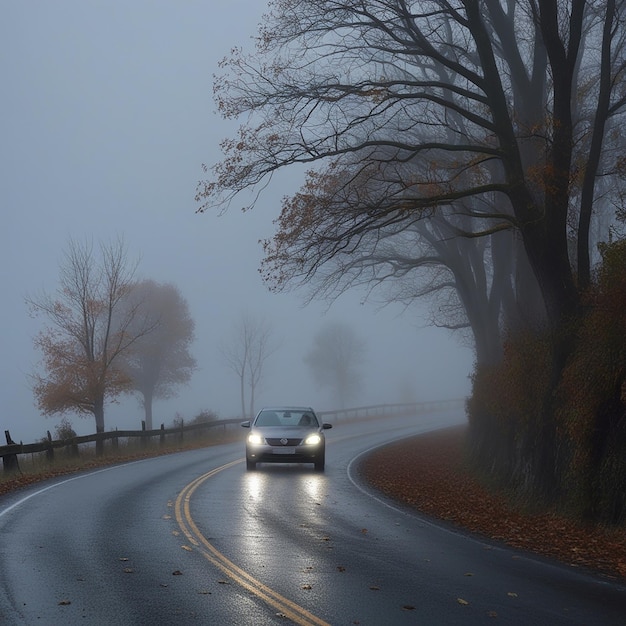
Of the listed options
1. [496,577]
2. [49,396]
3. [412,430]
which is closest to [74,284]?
[49,396]

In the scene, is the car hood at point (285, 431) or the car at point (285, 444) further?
the car hood at point (285, 431)

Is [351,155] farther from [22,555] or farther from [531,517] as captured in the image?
[22,555]

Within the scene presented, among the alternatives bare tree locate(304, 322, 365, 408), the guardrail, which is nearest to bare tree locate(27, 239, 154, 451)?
the guardrail

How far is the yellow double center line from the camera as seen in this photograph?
798cm

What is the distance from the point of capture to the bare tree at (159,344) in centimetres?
6375

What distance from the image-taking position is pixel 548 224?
1673cm

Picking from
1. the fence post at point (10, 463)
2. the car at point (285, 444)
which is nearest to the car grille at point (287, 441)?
the car at point (285, 444)

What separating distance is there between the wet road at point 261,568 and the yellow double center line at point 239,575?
0.02m

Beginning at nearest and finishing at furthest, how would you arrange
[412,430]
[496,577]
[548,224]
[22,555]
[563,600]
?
[563,600], [496,577], [22,555], [548,224], [412,430]

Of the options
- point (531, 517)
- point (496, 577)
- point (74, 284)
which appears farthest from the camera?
point (74, 284)

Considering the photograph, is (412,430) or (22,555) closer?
(22,555)

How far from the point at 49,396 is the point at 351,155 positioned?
17.6m

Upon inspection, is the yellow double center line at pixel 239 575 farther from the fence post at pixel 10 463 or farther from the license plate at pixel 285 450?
the fence post at pixel 10 463

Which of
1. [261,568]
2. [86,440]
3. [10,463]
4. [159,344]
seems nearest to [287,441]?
[10,463]
